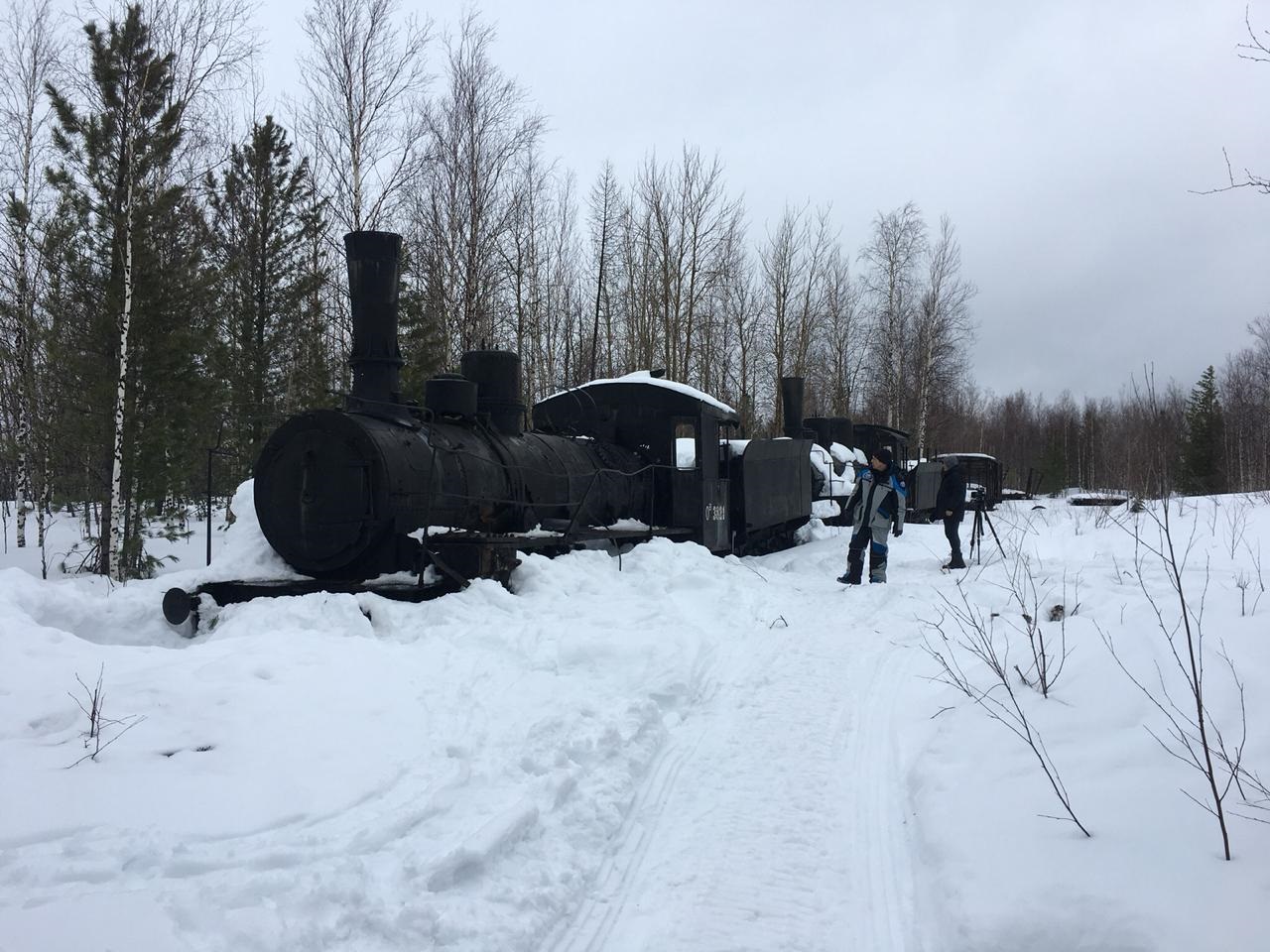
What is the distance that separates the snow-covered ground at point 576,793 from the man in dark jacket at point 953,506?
5081mm

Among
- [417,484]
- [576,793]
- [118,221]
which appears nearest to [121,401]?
[118,221]

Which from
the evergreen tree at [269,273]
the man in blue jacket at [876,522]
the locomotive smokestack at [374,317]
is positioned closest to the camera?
the locomotive smokestack at [374,317]

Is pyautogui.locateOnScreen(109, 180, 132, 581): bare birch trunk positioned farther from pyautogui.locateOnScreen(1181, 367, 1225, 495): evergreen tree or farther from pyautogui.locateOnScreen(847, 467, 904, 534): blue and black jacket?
pyautogui.locateOnScreen(1181, 367, 1225, 495): evergreen tree

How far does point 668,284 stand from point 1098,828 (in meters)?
24.3

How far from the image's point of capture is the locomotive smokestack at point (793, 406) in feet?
52.0

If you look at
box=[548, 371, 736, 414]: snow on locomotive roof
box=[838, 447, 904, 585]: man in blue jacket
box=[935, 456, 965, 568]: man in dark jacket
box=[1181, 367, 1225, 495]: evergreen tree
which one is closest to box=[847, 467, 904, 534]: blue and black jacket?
box=[838, 447, 904, 585]: man in blue jacket

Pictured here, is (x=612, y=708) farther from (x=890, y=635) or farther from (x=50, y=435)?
(x=50, y=435)

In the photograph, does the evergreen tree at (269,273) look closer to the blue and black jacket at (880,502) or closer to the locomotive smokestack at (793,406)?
the locomotive smokestack at (793,406)

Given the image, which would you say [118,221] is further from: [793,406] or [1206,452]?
[1206,452]

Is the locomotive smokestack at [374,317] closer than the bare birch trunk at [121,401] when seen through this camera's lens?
Yes

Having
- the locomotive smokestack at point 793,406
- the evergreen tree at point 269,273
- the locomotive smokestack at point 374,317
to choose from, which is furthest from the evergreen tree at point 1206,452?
the locomotive smokestack at point 374,317

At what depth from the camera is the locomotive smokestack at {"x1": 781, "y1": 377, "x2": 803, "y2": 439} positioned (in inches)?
623

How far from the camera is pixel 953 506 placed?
1161cm

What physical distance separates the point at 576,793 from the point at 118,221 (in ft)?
40.7
